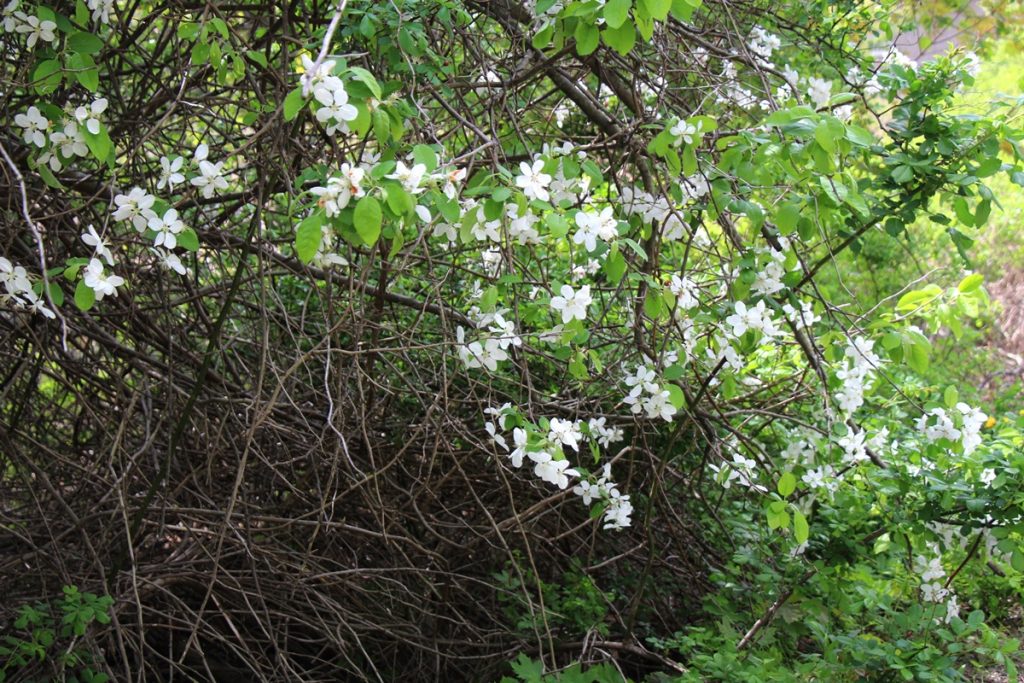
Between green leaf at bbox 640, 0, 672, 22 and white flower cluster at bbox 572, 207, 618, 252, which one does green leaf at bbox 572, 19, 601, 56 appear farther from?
white flower cluster at bbox 572, 207, 618, 252

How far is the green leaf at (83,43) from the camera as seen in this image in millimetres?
2242

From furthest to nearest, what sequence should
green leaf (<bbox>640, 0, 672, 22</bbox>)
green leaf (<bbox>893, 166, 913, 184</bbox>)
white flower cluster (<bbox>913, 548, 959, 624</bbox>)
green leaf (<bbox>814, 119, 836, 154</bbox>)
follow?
white flower cluster (<bbox>913, 548, 959, 624</bbox>), green leaf (<bbox>893, 166, 913, 184</bbox>), green leaf (<bbox>814, 119, 836, 154</bbox>), green leaf (<bbox>640, 0, 672, 22</bbox>)

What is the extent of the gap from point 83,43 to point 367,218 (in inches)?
37.9

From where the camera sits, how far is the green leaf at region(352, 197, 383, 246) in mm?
1725

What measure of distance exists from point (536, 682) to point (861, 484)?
1.15 meters

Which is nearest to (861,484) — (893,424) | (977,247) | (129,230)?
(893,424)

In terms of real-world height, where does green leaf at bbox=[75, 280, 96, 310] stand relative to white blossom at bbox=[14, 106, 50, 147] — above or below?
below

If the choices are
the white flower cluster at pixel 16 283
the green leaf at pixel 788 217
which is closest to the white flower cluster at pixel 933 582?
the green leaf at pixel 788 217

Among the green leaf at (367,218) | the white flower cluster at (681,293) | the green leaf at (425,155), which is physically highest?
the white flower cluster at (681,293)

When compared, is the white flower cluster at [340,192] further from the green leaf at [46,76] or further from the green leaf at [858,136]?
the green leaf at [858,136]

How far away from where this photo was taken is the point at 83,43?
2.25 meters

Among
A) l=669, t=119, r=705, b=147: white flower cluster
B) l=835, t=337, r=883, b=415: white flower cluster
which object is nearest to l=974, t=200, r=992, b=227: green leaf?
l=835, t=337, r=883, b=415: white flower cluster

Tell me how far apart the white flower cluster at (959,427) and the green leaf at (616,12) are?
1.39m

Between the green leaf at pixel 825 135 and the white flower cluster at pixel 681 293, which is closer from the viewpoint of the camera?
the green leaf at pixel 825 135
